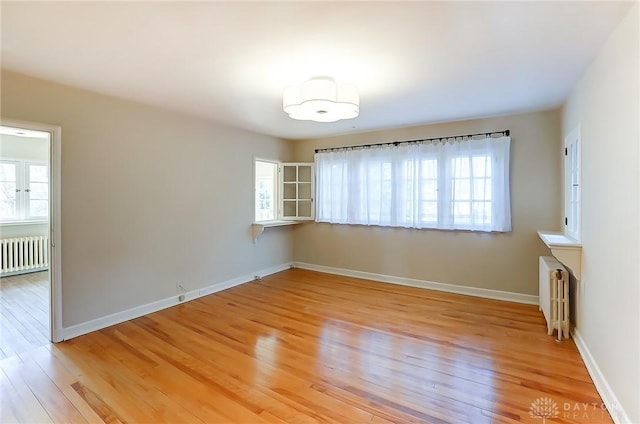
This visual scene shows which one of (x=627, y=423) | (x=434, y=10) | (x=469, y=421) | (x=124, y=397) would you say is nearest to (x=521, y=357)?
(x=627, y=423)

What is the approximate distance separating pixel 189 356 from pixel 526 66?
369 centimetres

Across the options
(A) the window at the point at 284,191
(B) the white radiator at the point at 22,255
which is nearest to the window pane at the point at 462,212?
(A) the window at the point at 284,191

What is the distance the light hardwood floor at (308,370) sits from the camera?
194 centimetres

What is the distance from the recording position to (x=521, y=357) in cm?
258

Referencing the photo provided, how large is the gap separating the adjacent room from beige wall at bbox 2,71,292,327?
0.02m

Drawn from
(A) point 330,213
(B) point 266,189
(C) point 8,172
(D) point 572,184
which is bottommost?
(A) point 330,213

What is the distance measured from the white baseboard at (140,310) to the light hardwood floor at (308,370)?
138 millimetres

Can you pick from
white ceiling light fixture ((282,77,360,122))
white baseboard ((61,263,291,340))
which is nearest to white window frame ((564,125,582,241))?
white ceiling light fixture ((282,77,360,122))

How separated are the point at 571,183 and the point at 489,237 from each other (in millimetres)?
1220

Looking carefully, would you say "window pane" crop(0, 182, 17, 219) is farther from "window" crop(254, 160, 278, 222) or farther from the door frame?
"window" crop(254, 160, 278, 222)

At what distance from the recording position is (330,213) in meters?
5.47

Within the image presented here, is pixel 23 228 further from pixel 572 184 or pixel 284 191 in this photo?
pixel 572 184

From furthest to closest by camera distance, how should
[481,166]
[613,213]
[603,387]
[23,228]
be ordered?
1. [23,228]
2. [481,166]
3. [603,387]
4. [613,213]

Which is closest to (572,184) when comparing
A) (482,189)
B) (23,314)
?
(482,189)
